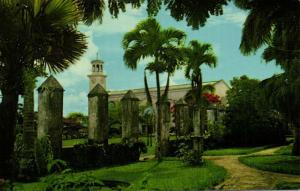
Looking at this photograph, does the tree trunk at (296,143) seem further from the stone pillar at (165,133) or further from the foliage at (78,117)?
the foliage at (78,117)

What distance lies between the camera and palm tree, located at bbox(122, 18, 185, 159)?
285 inches

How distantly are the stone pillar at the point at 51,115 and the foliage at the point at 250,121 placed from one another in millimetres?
4856

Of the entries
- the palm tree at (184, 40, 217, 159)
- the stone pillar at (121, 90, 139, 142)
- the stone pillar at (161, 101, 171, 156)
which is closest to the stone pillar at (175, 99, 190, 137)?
the stone pillar at (161, 101, 171, 156)

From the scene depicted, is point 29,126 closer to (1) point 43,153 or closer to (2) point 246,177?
(1) point 43,153

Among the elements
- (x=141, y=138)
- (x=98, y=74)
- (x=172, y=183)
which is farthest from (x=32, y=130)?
(x=141, y=138)

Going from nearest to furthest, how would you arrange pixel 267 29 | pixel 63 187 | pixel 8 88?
1. pixel 63 187
2. pixel 8 88
3. pixel 267 29

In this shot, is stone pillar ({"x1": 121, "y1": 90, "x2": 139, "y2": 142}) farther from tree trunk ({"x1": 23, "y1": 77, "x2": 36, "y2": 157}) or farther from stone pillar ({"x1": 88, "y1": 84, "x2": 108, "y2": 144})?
tree trunk ({"x1": 23, "y1": 77, "x2": 36, "y2": 157})

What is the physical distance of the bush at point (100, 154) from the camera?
22.5 feet

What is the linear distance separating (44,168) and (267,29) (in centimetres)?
422

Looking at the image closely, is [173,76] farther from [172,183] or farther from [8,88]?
[8,88]

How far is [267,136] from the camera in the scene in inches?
490

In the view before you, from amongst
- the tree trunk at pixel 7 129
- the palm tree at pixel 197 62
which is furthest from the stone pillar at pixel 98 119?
the tree trunk at pixel 7 129

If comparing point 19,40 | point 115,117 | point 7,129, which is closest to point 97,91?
point 19,40

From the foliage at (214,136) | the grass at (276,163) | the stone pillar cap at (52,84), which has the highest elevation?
the stone pillar cap at (52,84)
